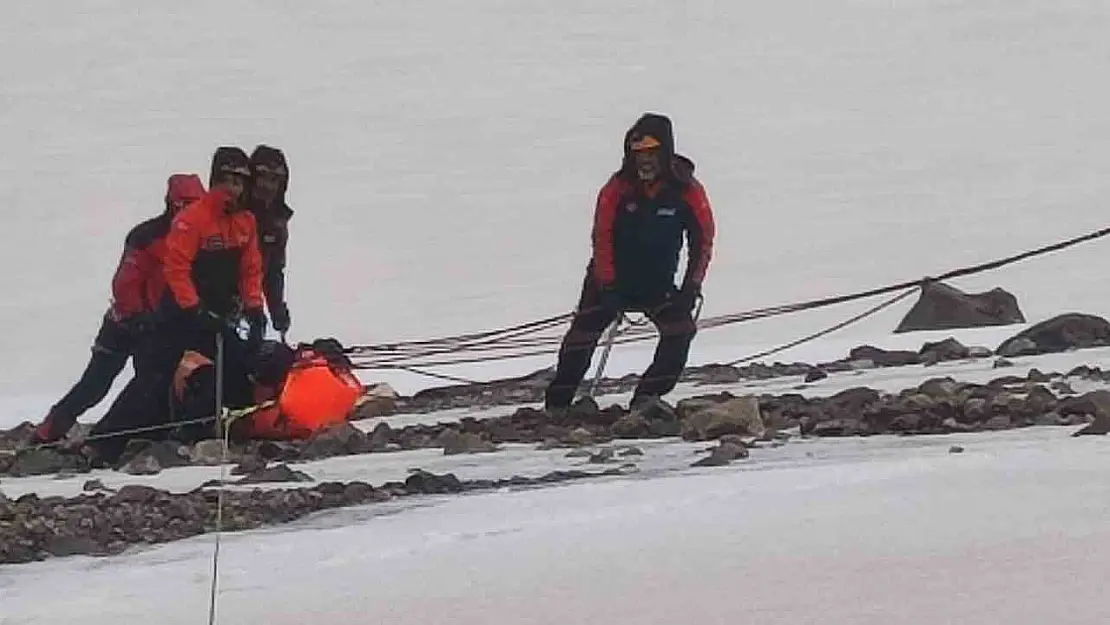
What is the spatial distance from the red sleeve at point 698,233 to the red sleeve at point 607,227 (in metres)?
0.26

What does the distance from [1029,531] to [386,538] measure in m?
1.40

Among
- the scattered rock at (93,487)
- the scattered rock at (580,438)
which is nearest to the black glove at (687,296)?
the scattered rock at (580,438)

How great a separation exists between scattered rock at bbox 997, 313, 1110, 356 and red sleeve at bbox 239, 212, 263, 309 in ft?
13.7

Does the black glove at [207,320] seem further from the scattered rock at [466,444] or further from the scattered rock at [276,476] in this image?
the scattered rock at [276,476]

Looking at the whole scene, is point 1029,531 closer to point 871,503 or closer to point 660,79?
point 871,503

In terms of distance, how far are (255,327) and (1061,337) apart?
4718 millimetres

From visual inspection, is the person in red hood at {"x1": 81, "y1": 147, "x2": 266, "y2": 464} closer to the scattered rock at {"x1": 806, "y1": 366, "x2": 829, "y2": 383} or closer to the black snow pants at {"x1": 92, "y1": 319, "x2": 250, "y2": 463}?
the black snow pants at {"x1": 92, "y1": 319, "x2": 250, "y2": 463}

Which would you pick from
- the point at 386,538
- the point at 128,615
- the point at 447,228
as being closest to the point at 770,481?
the point at 386,538

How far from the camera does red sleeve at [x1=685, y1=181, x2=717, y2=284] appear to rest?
28.0ft

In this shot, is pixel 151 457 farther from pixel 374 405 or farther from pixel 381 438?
pixel 374 405

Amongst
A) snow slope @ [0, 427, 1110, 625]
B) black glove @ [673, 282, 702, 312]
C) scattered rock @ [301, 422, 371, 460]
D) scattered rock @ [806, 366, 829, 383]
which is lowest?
snow slope @ [0, 427, 1110, 625]

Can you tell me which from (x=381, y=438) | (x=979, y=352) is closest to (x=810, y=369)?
(x=979, y=352)

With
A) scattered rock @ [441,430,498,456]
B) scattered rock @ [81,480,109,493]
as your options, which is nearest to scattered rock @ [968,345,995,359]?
scattered rock @ [441,430,498,456]

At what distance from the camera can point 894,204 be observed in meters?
30.5
